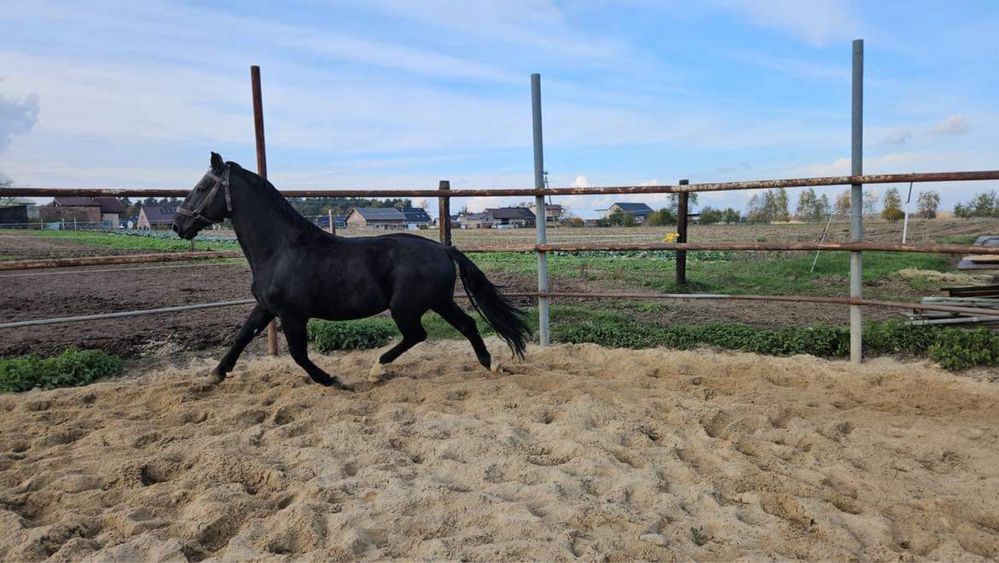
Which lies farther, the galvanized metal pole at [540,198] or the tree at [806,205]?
the tree at [806,205]

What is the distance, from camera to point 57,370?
4.62 metres

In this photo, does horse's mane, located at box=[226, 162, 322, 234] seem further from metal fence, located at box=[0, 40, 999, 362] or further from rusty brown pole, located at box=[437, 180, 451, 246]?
rusty brown pole, located at box=[437, 180, 451, 246]

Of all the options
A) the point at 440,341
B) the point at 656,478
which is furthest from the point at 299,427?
the point at 440,341

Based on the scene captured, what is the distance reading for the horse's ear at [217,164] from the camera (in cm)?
410

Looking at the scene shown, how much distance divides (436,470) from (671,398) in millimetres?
1713

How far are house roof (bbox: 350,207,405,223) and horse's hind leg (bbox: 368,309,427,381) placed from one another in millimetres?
41923

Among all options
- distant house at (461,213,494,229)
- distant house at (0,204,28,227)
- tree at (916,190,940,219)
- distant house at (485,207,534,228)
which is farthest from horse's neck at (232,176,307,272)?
distant house at (461,213,494,229)

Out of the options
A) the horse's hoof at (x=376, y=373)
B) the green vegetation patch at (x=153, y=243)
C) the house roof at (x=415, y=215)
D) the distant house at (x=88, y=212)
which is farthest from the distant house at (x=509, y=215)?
the horse's hoof at (x=376, y=373)

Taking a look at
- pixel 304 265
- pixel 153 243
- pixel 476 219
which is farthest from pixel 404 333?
pixel 476 219

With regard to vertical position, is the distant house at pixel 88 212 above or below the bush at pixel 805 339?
above

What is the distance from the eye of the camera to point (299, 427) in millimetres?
3475

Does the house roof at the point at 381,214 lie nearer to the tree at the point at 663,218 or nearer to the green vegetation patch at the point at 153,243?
the green vegetation patch at the point at 153,243

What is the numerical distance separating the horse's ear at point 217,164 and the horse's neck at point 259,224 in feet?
0.54

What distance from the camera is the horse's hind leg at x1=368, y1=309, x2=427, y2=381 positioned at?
14.5 feet
